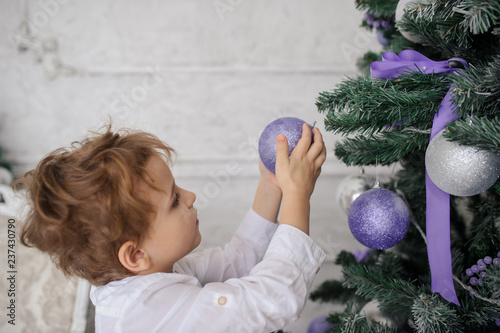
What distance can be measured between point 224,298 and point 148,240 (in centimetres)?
18

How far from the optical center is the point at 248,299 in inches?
24.0

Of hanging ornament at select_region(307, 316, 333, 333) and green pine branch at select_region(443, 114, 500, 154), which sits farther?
hanging ornament at select_region(307, 316, 333, 333)

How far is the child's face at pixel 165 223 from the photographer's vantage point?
2.29 feet

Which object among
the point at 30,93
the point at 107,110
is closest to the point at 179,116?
the point at 107,110

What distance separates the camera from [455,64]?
0.62 meters

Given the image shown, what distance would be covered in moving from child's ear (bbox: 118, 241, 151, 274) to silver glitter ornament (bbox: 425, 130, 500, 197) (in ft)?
1.61

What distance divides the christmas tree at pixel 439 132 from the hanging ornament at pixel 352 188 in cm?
23

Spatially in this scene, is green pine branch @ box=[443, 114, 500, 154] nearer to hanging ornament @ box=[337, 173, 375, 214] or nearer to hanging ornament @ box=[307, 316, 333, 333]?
hanging ornament @ box=[337, 173, 375, 214]

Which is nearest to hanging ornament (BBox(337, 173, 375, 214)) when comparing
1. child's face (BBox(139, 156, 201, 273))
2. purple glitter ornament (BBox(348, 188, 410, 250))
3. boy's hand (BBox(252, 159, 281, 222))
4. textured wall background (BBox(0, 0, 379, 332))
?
boy's hand (BBox(252, 159, 281, 222))

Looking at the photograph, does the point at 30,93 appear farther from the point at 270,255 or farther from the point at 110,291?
the point at 270,255

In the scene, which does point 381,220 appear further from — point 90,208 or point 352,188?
point 90,208

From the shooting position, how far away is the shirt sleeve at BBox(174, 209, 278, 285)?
877 mm

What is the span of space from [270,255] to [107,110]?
1.21 meters

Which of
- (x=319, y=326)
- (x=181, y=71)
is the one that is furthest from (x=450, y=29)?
(x=181, y=71)
